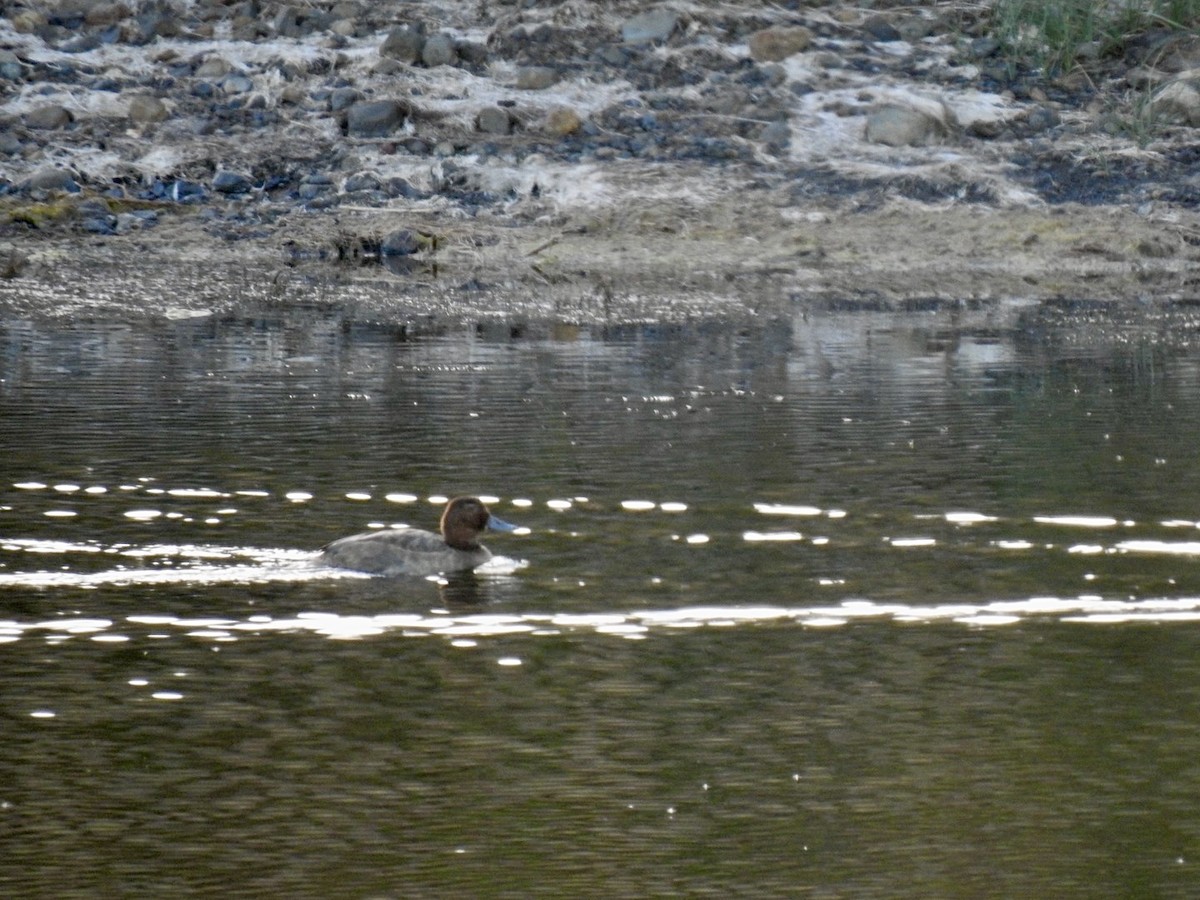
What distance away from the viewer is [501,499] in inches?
385

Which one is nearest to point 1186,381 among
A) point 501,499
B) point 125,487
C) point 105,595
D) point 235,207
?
point 501,499

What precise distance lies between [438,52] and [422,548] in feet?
45.0

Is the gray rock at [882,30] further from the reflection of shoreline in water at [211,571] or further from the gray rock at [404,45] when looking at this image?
the reflection of shoreline in water at [211,571]

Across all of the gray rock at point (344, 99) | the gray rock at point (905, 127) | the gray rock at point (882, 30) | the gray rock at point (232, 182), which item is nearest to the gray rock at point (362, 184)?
the gray rock at point (232, 182)

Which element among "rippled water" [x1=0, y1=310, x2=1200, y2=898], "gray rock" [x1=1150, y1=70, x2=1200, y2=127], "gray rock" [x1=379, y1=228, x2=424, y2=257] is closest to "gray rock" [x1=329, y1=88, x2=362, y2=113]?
"gray rock" [x1=379, y1=228, x2=424, y2=257]

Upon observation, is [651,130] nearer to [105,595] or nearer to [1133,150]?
[1133,150]

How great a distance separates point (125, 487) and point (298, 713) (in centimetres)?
357

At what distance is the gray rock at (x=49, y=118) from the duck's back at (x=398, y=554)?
13.4m

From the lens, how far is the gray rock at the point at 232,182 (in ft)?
66.1

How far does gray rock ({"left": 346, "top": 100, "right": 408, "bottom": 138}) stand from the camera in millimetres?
20438

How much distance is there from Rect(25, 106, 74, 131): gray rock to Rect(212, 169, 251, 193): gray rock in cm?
182

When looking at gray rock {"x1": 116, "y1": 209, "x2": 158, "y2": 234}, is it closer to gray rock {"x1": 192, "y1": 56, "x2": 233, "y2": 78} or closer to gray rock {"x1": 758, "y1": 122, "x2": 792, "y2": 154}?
gray rock {"x1": 192, "y1": 56, "x2": 233, "y2": 78}

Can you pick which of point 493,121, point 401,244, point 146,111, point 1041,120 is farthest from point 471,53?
point 1041,120

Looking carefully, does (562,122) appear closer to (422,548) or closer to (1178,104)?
(1178,104)
